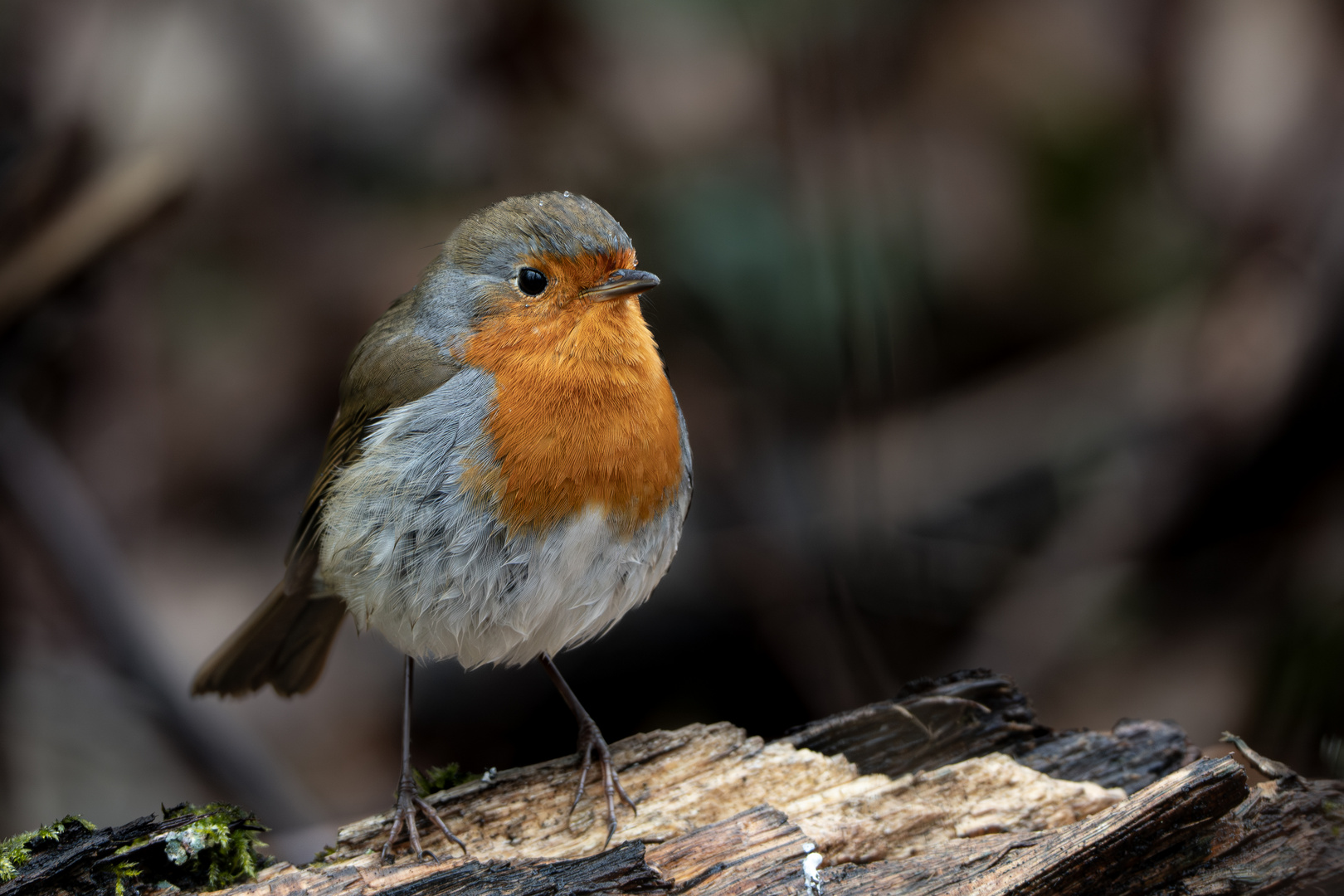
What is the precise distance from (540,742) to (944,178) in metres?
2.79

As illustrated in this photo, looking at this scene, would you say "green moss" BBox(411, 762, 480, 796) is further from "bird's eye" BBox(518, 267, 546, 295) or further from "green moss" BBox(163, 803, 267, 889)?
"bird's eye" BBox(518, 267, 546, 295)

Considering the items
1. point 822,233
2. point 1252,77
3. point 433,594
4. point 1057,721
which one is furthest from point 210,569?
point 1252,77

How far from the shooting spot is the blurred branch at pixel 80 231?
12.6 feet

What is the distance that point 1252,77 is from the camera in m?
4.34

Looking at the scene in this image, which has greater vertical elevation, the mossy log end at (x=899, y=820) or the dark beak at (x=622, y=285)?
the dark beak at (x=622, y=285)

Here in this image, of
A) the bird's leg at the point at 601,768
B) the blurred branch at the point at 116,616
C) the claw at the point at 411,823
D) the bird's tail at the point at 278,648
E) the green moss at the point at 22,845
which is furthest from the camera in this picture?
the blurred branch at the point at 116,616

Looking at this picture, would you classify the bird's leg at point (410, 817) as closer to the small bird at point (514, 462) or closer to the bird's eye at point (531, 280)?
the small bird at point (514, 462)

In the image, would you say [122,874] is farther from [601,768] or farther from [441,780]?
[601,768]

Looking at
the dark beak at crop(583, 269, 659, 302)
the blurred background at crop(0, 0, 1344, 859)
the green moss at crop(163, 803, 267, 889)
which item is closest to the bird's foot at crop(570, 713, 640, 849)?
the green moss at crop(163, 803, 267, 889)

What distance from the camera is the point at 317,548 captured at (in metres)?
2.63

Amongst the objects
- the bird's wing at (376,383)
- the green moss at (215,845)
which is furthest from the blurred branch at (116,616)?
the green moss at (215,845)

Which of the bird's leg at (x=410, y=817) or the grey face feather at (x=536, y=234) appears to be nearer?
the bird's leg at (x=410, y=817)

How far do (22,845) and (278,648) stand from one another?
1102 mm

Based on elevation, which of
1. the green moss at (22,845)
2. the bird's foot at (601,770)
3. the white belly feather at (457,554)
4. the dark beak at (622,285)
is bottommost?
the bird's foot at (601,770)
